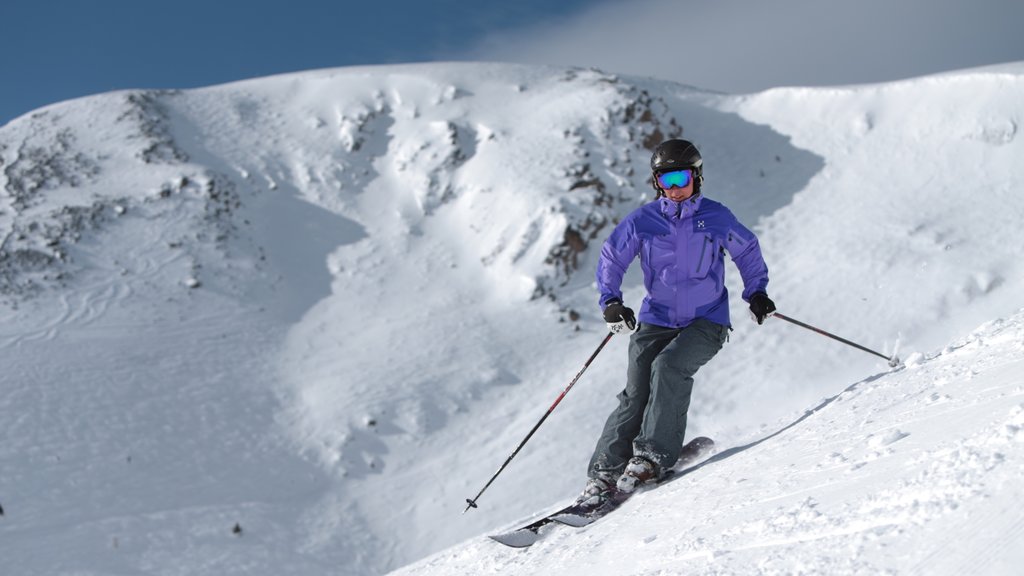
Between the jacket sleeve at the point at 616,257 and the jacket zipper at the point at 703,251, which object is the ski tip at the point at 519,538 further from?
the jacket zipper at the point at 703,251

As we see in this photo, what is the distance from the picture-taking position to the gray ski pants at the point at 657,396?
15.9ft

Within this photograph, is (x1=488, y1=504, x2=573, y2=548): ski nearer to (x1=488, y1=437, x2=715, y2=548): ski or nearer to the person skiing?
(x1=488, y1=437, x2=715, y2=548): ski

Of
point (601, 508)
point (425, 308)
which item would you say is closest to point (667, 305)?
point (601, 508)

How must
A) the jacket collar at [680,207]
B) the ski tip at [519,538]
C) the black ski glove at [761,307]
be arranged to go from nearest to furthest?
the ski tip at [519,538]
the jacket collar at [680,207]
the black ski glove at [761,307]

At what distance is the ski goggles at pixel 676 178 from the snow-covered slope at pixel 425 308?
5.65ft

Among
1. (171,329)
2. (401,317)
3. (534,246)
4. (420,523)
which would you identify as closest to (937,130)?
(534,246)

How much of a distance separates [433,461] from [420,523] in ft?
4.74

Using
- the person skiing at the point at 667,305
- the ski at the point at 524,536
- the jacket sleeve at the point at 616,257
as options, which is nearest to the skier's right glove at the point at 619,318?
the person skiing at the point at 667,305

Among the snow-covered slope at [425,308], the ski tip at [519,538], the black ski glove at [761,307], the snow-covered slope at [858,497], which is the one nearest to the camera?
the snow-covered slope at [858,497]

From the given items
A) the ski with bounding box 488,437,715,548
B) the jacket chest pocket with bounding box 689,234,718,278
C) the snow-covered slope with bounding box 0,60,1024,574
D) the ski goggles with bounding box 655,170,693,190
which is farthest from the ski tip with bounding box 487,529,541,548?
the ski goggles with bounding box 655,170,693,190

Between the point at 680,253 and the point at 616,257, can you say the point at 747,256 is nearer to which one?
the point at 680,253

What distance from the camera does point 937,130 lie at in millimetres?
19141

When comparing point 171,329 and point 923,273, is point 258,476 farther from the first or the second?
point 923,273

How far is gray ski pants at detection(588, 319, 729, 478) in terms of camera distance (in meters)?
4.85
